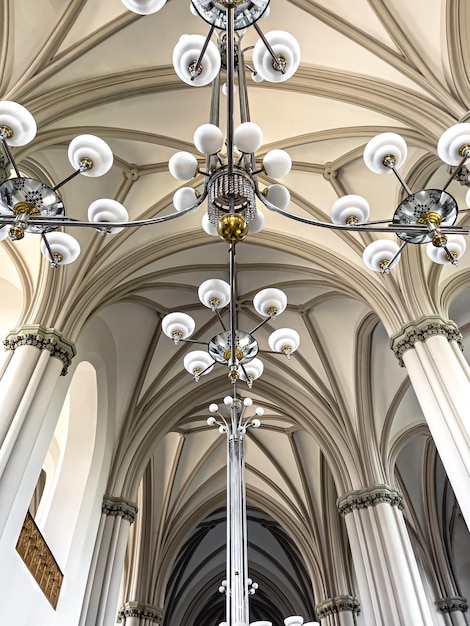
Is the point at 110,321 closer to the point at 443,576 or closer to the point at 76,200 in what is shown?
the point at 76,200

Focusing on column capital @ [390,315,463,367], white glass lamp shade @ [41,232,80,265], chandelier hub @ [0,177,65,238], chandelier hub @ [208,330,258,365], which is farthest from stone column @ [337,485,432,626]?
chandelier hub @ [0,177,65,238]

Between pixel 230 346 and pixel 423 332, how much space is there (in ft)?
11.2

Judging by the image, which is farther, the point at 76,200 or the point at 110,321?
the point at 110,321

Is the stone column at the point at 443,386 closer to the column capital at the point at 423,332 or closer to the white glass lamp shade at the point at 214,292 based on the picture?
the column capital at the point at 423,332

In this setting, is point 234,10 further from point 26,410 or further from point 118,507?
point 118,507

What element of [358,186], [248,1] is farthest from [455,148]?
[358,186]

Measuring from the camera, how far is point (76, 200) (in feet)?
26.9

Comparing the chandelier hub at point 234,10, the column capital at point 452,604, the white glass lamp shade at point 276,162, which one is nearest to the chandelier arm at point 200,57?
the chandelier hub at point 234,10

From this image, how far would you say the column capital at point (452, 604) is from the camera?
1247 centimetres

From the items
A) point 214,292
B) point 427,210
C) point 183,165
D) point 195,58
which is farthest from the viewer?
point 214,292

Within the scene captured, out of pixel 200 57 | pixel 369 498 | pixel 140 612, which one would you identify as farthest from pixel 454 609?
pixel 200 57

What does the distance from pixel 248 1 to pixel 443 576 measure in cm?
1392

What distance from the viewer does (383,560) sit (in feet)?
29.0

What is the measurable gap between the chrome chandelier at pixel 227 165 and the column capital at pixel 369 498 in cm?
702
